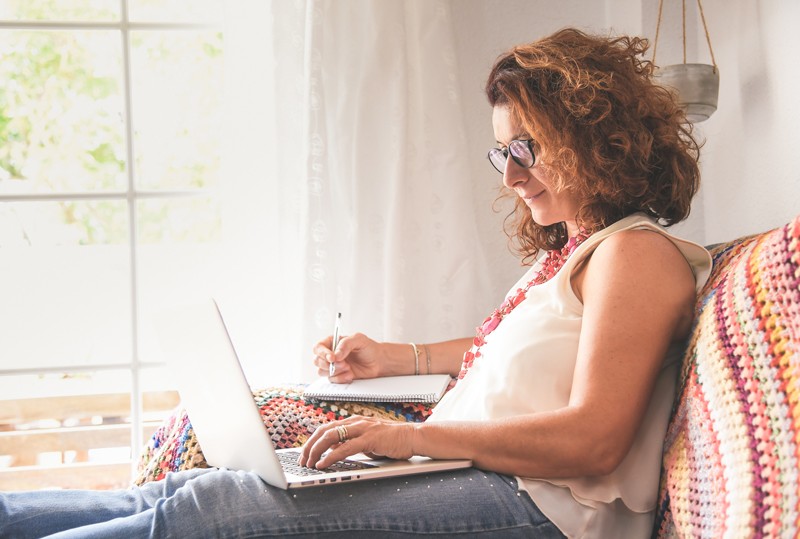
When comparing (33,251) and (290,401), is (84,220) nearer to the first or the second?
(33,251)

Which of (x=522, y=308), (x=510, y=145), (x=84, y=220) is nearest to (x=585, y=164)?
A: (x=510, y=145)

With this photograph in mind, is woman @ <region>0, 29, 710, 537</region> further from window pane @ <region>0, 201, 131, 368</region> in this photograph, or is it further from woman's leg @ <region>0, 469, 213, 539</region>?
window pane @ <region>0, 201, 131, 368</region>

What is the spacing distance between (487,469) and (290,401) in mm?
607

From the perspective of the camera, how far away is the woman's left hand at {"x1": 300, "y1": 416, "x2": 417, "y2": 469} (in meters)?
1.14

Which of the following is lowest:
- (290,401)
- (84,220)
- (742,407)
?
(290,401)

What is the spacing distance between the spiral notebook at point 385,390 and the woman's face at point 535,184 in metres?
0.42

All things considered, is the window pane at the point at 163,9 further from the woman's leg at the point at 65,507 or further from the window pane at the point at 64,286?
the woman's leg at the point at 65,507

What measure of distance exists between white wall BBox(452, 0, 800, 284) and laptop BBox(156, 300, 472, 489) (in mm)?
1032

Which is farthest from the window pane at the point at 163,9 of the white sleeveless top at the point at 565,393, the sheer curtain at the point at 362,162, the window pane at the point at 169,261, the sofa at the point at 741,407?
the sofa at the point at 741,407

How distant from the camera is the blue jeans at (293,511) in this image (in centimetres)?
104

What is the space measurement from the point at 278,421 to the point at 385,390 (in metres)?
0.23

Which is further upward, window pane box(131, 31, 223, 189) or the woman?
window pane box(131, 31, 223, 189)

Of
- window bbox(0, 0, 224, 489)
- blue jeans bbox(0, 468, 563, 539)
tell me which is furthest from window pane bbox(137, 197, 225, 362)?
blue jeans bbox(0, 468, 563, 539)

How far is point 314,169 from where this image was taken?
2.29 metres
